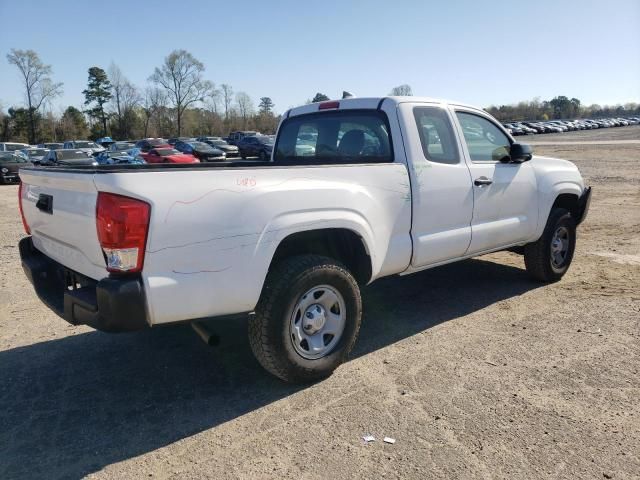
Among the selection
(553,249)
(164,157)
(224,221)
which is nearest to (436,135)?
(224,221)

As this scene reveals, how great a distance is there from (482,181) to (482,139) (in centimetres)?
53

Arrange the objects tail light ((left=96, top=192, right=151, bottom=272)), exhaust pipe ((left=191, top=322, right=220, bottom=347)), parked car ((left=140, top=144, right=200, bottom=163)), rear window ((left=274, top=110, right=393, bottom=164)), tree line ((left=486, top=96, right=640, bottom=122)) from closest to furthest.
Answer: tail light ((left=96, top=192, right=151, bottom=272))
exhaust pipe ((left=191, top=322, right=220, bottom=347))
rear window ((left=274, top=110, right=393, bottom=164))
parked car ((left=140, top=144, right=200, bottom=163))
tree line ((left=486, top=96, right=640, bottom=122))

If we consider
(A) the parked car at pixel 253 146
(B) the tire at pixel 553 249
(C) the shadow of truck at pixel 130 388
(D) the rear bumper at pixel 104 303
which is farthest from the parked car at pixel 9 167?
(B) the tire at pixel 553 249

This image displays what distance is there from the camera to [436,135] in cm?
433

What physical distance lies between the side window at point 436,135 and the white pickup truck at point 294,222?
0.01 metres

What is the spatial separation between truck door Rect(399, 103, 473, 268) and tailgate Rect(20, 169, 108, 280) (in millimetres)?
2315

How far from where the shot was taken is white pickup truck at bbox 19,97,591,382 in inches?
106

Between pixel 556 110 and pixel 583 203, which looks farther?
pixel 556 110

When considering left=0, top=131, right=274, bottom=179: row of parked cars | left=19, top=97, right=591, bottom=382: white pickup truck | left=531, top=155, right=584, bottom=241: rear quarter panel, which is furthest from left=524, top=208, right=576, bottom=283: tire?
left=0, top=131, right=274, bottom=179: row of parked cars

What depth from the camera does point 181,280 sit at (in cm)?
279

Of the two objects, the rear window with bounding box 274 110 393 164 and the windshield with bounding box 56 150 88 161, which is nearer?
the rear window with bounding box 274 110 393 164

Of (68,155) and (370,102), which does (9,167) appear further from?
(370,102)

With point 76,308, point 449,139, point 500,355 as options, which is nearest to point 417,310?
point 500,355

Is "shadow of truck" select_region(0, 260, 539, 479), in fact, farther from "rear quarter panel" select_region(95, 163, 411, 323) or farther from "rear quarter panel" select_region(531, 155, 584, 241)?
"rear quarter panel" select_region(531, 155, 584, 241)
